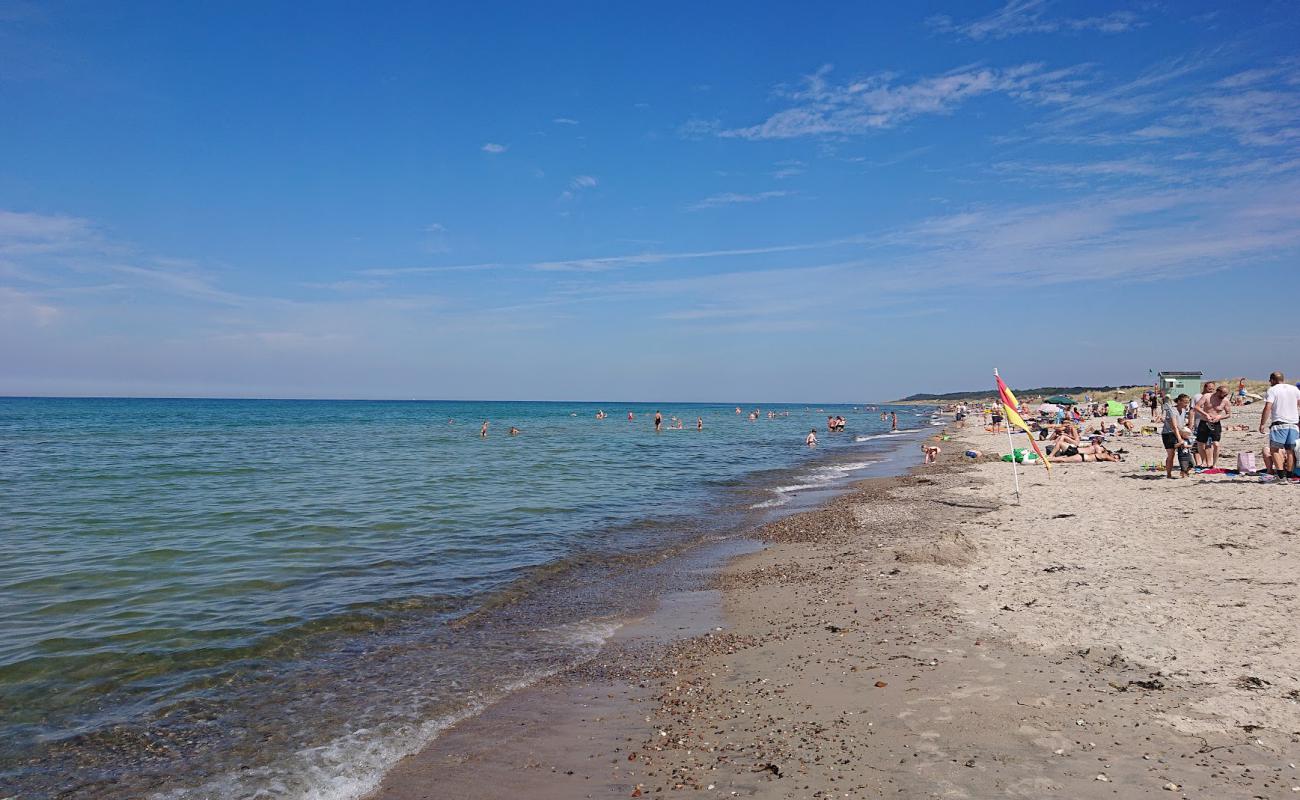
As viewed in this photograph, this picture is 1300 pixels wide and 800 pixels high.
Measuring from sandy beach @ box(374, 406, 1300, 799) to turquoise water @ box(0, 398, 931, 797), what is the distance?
3.99 ft

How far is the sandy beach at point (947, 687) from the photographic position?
4.70 m

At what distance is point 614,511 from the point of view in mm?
18719

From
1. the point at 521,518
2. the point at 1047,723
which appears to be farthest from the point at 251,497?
the point at 1047,723

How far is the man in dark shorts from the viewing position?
1712 centimetres

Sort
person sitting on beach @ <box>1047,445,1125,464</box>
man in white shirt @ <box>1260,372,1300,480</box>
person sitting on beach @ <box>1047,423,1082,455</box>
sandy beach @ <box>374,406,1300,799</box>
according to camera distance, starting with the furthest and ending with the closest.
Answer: person sitting on beach @ <box>1047,423,1082,455</box> < person sitting on beach @ <box>1047,445,1125,464</box> < man in white shirt @ <box>1260,372,1300,480</box> < sandy beach @ <box>374,406,1300,799</box>

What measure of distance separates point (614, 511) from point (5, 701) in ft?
42.8

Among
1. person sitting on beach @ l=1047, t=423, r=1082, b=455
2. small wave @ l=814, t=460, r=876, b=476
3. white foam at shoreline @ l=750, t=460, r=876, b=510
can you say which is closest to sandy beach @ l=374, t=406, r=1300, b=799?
white foam at shoreline @ l=750, t=460, r=876, b=510

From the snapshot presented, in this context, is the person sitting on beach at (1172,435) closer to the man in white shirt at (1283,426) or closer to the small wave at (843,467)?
the man in white shirt at (1283,426)

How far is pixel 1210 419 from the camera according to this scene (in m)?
17.4

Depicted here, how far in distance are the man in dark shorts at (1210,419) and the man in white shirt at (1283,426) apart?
61.6 inches

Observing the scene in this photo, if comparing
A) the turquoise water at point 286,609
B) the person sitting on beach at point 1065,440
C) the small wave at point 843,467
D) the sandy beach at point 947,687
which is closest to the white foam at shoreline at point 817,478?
the small wave at point 843,467

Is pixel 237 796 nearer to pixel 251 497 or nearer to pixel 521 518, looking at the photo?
pixel 521 518

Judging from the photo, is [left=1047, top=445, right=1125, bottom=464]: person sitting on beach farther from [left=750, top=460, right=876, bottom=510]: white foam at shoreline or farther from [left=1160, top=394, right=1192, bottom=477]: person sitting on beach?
[left=750, top=460, right=876, bottom=510]: white foam at shoreline

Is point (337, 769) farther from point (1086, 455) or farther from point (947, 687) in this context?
point (1086, 455)
